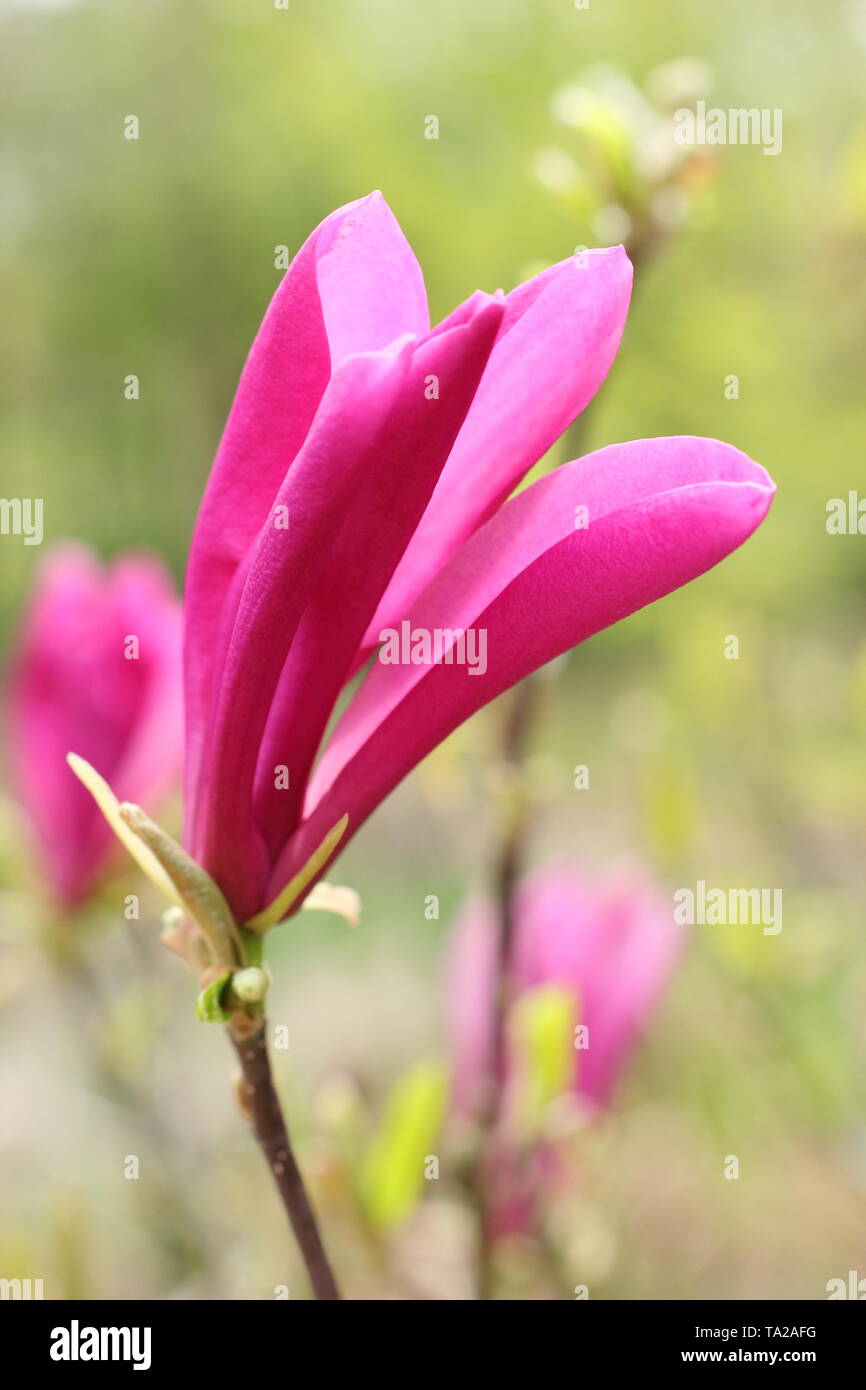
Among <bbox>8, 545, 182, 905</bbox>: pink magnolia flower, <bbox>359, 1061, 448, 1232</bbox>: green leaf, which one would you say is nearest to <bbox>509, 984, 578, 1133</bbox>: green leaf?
<bbox>359, 1061, 448, 1232</bbox>: green leaf

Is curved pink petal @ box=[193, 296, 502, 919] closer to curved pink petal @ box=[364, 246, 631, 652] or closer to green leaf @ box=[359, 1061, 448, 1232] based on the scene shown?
curved pink petal @ box=[364, 246, 631, 652]

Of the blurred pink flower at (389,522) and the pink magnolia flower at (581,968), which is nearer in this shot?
the blurred pink flower at (389,522)

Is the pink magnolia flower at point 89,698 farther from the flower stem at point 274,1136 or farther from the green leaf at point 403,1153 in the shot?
the flower stem at point 274,1136

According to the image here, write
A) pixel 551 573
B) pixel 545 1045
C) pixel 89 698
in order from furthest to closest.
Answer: pixel 89 698
pixel 545 1045
pixel 551 573

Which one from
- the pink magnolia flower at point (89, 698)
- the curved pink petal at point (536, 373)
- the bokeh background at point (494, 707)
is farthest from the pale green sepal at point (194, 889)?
the pink magnolia flower at point (89, 698)

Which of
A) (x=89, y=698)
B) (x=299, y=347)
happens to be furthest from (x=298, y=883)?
(x=89, y=698)

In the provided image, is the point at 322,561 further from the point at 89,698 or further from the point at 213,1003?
the point at 89,698

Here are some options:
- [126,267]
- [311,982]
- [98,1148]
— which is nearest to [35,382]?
[126,267]
